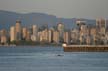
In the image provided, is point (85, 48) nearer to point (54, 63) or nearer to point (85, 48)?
point (85, 48)

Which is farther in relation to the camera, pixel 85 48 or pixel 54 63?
pixel 85 48

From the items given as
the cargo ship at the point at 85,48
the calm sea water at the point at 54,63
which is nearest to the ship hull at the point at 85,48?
the cargo ship at the point at 85,48

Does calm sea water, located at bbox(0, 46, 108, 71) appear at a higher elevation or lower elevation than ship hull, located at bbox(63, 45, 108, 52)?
higher

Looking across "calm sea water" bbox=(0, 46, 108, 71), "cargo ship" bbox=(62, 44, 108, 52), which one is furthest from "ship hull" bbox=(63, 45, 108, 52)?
"calm sea water" bbox=(0, 46, 108, 71)

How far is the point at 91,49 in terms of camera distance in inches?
2901

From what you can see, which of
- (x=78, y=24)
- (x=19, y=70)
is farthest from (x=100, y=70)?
(x=78, y=24)

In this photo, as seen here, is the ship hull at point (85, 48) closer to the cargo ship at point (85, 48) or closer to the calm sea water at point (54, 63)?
the cargo ship at point (85, 48)

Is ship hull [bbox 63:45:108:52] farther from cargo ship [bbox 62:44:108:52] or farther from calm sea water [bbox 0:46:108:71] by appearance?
calm sea water [bbox 0:46:108:71]

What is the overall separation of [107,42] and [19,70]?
58170 millimetres

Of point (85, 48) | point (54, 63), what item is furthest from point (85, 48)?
point (54, 63)

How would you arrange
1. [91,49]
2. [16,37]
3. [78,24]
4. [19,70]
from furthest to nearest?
[16,37] < [78,24] < [91,49] < [19,70]

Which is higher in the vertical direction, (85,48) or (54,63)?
(54,63)

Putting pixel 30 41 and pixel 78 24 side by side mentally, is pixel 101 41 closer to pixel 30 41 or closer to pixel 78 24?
pixel 78 24

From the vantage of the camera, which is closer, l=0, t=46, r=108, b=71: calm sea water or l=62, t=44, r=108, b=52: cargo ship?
l=0, t=46, r=108, b=71: calm sea water
